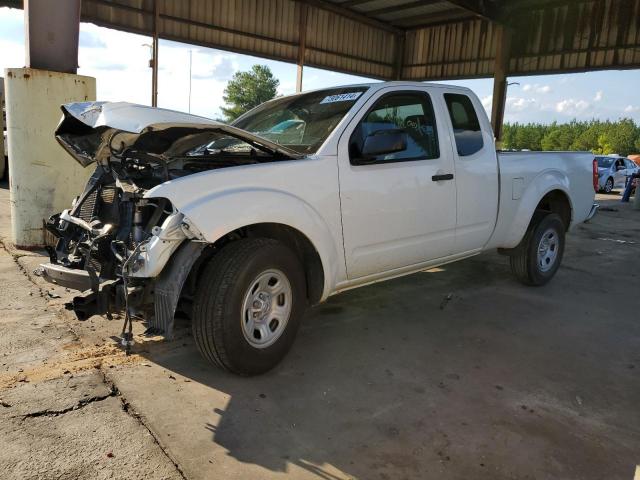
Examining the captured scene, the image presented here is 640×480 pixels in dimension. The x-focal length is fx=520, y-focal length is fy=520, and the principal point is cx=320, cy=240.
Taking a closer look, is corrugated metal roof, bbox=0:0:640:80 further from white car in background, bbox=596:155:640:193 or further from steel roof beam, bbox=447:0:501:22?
white car in background, bbox=596:155:640:193

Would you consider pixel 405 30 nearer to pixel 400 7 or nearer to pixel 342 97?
pixel 400 7

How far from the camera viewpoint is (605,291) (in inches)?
223

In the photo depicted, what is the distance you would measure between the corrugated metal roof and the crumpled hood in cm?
987

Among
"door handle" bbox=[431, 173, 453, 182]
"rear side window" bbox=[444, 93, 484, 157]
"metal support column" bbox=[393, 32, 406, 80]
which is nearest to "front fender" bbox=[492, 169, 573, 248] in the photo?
"rear side window" bbox=[444, 93, 484, 157]

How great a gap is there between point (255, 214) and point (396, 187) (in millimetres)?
1267

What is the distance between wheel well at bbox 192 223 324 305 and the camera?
3211mm

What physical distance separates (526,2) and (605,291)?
10656 millimetres

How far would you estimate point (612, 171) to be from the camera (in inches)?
803

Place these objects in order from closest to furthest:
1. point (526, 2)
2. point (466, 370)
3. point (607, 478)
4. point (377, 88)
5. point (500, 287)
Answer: point (607, 478) → point (466, 370) → point (377, 88) → point (500, 287) → point (526, 2)

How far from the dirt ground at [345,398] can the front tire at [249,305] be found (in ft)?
0.64

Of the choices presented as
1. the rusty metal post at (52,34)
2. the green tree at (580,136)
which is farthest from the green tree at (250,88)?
the rusty metal post at (52,34)

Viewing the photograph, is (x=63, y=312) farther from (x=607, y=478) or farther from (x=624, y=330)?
(x=624, y=330)

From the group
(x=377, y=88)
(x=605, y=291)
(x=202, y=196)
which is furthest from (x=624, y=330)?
(x=202, y=196)

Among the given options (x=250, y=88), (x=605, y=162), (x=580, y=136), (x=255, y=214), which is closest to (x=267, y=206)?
(x=255, y=214)
